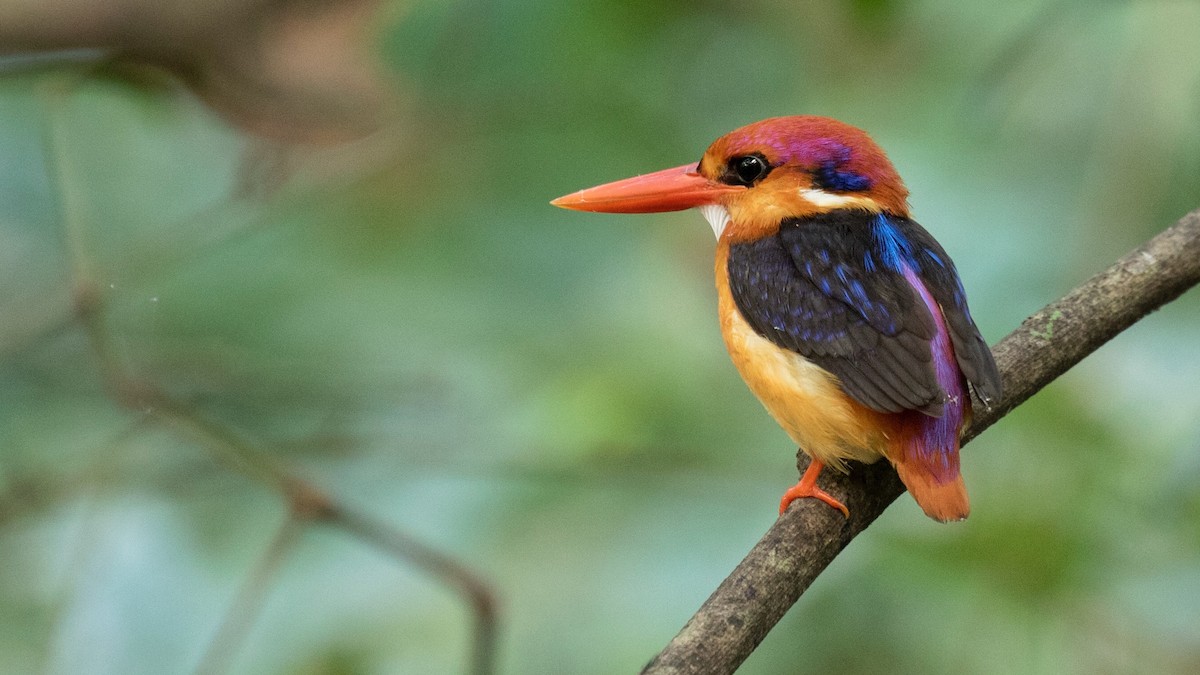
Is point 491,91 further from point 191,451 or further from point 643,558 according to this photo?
point 643,558

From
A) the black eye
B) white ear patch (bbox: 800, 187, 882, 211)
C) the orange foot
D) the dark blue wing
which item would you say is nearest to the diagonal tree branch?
the orange foot

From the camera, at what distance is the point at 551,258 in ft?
8.50

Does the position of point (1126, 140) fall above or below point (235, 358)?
above

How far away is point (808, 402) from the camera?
1635 millimetres

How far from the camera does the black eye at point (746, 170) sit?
1893 millimetres

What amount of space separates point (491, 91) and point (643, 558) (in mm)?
1173

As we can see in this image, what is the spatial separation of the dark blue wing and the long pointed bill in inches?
6.7

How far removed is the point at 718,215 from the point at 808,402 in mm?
449

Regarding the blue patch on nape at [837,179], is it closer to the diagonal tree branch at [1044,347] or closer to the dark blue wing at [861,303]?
the dark blue wing at [861,303]

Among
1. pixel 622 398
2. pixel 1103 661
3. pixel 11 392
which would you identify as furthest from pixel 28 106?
pixel 1103 661

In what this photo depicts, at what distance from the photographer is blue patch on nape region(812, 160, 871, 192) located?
1839 mm

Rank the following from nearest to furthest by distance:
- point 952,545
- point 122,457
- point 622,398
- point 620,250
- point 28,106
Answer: point 952,545 < point 622,398 < point 122,457 < point 620,250 < point 28,106

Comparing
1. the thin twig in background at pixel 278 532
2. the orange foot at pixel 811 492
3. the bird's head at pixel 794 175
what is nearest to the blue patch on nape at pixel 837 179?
the bird's head at pixel 794 175

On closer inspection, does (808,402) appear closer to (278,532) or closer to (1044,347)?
(1044,347)
